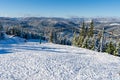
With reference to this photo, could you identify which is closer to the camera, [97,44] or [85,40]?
[97,44]

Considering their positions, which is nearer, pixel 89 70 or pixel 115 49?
pixel 89 70

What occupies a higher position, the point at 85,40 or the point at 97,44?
the point at 85,40

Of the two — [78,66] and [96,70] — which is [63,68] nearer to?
[78,66]

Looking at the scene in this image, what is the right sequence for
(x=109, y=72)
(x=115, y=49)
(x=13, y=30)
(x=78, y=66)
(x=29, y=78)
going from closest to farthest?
(x=29, y=78) < (x=109, y=72) < (x=78, y=66) < (x=115, y=49) < (x=13, y=30)

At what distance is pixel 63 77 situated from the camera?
24.1m

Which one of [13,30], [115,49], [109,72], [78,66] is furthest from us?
[13,30]

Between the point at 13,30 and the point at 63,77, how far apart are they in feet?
346

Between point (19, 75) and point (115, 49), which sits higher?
point (19, 75)

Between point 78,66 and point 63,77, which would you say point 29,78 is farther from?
point 78,66

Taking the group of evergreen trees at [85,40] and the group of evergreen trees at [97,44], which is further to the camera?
the group of evergreen trees at [85,40]

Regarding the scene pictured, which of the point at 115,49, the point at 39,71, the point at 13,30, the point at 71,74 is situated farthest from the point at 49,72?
the point at 13,30

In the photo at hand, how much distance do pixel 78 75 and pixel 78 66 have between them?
4.92 meters

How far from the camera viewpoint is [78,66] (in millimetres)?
30172

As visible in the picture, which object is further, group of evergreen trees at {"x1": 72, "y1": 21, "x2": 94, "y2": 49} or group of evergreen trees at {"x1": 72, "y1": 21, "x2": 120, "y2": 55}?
group of evergreen trees at {"x1": 72, "y1": 21, "x2": 94, "y2": 49}
